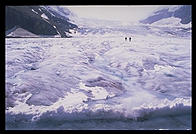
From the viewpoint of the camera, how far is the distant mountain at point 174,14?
2.61 meters

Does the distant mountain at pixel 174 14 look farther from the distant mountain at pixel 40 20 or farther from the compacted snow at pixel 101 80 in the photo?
the distant mountain at pixel 40 20

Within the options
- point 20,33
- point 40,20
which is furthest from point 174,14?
point 20,33

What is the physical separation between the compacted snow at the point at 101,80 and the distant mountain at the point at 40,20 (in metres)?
0.10

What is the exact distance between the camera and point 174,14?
273cm

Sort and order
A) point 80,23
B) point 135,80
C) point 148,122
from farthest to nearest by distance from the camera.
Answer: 1. point 80,23
2. point 135,80
3. point 148,122

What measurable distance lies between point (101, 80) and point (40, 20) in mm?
876

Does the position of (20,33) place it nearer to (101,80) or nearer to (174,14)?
(101,80)

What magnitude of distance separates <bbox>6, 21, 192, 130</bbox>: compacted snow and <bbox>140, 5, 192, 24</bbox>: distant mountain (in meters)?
0.11

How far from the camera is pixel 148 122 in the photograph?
2.39 meters

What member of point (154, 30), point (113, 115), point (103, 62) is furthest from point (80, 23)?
point (113, 115)

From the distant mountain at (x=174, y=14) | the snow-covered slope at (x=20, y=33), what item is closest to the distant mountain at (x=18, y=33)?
the snow-covered slope at (x=20, y=33)

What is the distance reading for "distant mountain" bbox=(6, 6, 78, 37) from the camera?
260cm
